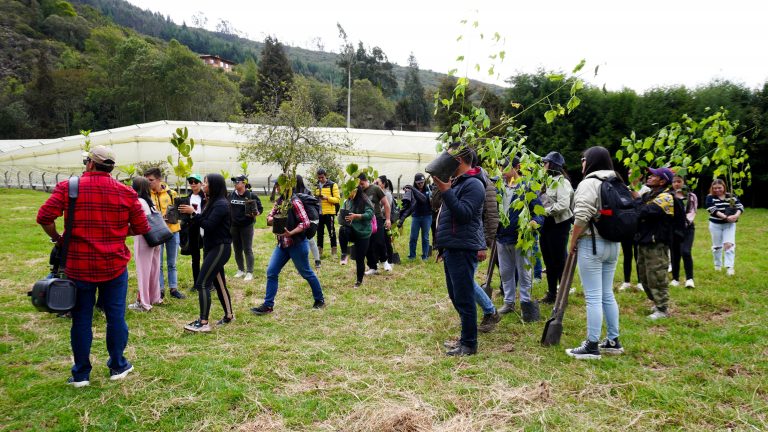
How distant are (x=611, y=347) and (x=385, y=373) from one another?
244cm

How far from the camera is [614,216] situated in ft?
14.8

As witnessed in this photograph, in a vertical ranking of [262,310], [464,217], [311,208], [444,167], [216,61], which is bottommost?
[262,310]

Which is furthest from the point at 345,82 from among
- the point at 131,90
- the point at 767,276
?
the point at 767,276

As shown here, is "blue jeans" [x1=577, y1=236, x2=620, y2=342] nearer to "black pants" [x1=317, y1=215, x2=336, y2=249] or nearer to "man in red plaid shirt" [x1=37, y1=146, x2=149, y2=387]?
"man in red plaid shirt" [x1=37, y1=146, x2=149, y2=387]

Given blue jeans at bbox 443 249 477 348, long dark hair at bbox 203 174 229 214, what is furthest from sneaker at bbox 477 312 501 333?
long dark hair at bbox 203 174 229 214

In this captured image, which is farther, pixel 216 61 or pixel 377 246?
pixel 216 61

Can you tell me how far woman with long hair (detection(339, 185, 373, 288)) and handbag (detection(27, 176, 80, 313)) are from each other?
15.4 ft

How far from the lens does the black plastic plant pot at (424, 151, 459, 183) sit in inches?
175

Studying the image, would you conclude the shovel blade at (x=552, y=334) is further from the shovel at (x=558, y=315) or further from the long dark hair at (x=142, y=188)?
the long dark hair at (x=142, y=188)

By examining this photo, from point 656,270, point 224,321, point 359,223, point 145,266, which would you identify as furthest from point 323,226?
point 656,270

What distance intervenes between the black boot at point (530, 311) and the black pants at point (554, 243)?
32.9 inches

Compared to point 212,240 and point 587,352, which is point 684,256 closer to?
point 587,352

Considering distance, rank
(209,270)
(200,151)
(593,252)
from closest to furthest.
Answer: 1. (593,252)
2. (209,270)
3. (200,151)

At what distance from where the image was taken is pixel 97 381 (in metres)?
4.39
